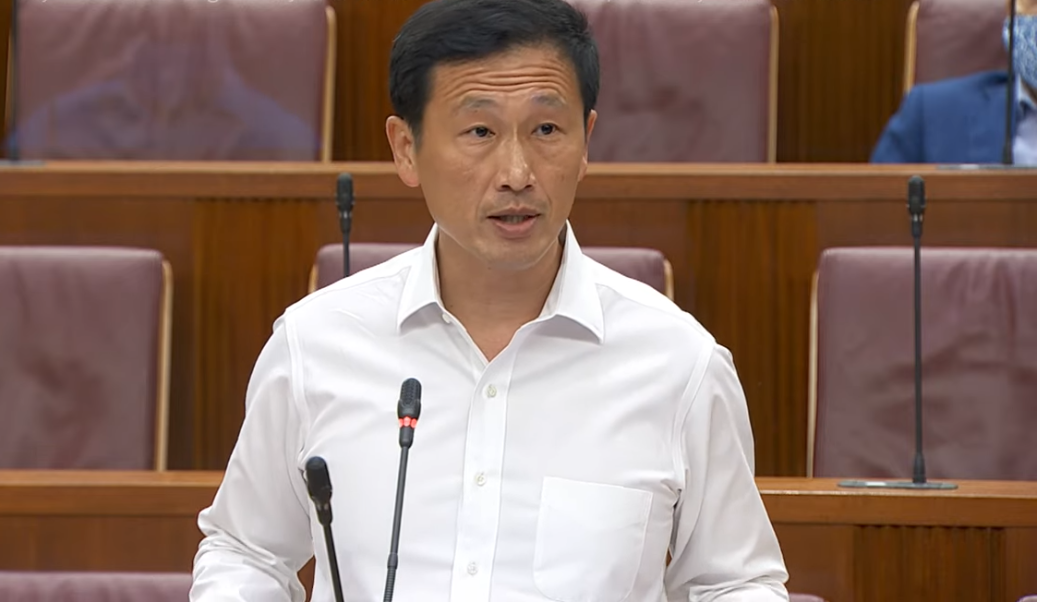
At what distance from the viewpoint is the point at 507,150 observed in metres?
0.46

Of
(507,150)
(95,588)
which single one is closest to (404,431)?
(507,150)

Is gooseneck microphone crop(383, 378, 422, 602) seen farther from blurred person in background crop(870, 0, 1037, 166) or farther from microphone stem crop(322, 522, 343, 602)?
blurred person in background crop(870, 0, 1037, 166)

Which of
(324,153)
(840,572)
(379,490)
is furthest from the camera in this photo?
(324,153)

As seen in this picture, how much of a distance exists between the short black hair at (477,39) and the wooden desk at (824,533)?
23 cm

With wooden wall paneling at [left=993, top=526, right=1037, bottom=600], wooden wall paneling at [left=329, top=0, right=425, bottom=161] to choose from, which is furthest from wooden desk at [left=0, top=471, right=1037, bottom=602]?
wooden wall paneling at [left=329, top=0, right=425, bottom=161]

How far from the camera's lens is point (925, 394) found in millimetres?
824

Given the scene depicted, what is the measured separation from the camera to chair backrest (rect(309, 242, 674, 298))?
31.9 inches

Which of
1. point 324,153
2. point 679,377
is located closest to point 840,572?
point 679,377

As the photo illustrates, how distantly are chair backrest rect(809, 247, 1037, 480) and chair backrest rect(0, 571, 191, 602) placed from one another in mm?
377

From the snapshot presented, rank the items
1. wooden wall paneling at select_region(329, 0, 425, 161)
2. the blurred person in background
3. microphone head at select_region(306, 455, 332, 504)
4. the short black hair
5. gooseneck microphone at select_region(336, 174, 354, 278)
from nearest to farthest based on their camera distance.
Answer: microphone head at select_region(306, 455, 332, 504) → the short black hair → gooseneck microphone at select_region(336, 174, 354, 278) → the blurred person in background → wooden wall paneling at select_region(329, 0, 425, 161)

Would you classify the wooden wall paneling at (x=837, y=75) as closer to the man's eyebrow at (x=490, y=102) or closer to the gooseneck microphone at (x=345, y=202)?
the gooseneck microphone at (x=345, y=202)

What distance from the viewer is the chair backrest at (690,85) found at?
1058 millimetres

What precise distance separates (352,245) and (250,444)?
352mm

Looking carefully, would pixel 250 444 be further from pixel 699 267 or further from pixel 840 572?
pixel 699 267
